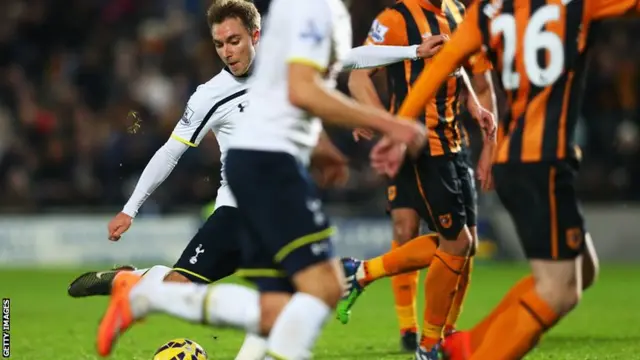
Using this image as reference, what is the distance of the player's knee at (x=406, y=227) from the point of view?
28.0 ft

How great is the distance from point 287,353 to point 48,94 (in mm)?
15000

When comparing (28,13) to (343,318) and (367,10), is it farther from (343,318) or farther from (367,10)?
(343,318)

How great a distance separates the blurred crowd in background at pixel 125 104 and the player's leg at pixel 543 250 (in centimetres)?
1145

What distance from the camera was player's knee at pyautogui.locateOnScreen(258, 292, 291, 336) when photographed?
5.38 meters

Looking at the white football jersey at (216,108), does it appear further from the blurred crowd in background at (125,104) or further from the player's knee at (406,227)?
the blurred crowd in background at (125,104)

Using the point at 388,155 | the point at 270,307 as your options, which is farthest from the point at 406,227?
the point at 388,155

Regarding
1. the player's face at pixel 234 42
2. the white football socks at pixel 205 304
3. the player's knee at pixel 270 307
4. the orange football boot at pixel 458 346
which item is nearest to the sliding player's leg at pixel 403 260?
the player's face at pixel 234 42

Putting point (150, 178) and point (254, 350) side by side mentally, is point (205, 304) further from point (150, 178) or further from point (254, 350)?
point (150, 178)

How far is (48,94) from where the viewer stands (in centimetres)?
1922

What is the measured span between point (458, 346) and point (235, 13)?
2.29 meters

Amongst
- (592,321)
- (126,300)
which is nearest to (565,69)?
(126,300)

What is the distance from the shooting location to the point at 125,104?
18766 millimetres

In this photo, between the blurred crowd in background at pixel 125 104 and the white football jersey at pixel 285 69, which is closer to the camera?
the white football jersey at pixel 285 69

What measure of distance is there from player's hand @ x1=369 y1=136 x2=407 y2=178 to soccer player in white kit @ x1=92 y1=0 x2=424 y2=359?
0.09 m
